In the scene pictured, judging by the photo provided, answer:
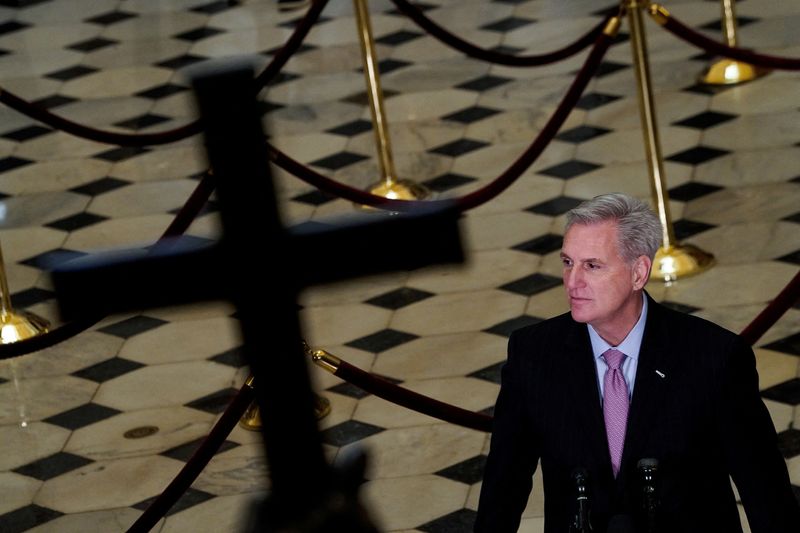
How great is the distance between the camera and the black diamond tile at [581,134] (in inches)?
346

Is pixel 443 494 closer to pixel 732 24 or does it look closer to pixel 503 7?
pixel 732 24

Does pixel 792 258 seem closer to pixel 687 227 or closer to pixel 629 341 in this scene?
pixel 687 227

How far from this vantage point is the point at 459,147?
29.5 feet

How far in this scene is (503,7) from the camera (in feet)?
37.3

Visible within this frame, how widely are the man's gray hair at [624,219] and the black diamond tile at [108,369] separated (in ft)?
12.7

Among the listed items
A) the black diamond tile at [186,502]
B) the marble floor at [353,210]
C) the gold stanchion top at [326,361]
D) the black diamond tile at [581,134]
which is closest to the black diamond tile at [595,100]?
the marble floor at [353,210]

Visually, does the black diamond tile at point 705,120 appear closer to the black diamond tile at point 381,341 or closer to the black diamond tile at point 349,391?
the black diamond tile at point 381,341

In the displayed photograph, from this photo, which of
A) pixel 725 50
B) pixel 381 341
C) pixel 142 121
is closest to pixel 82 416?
pixel 381 341

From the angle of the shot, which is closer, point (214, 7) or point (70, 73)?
point (70, 73)

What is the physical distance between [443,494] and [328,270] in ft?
11.8

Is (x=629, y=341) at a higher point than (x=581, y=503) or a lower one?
higher

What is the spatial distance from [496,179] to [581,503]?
4242 mm

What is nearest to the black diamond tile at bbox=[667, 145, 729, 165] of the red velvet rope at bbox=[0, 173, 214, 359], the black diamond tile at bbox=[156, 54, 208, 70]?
the red velvet rope at bbox=[0, 173, 214, 359]

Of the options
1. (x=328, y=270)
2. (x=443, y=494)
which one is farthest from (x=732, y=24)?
(x=328, y=270)
